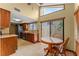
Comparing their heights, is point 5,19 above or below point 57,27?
above

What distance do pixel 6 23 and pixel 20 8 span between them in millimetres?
422

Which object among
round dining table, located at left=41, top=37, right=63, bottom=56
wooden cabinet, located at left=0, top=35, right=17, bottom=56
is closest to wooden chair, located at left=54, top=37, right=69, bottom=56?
round dining table, located at left=41, top=37, right=63, bottom=56

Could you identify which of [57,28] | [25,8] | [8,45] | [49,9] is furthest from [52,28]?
[8,45]

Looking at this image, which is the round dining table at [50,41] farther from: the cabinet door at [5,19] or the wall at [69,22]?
the cabinet door at [5,19]

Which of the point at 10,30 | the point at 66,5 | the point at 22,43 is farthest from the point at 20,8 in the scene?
the point at 66,5

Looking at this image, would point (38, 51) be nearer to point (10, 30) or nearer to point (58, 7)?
point (10, 30)

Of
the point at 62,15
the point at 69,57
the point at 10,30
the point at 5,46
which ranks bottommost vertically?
the point at 69,57

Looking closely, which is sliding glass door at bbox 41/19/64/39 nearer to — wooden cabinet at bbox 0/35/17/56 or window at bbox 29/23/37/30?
window at bbox 29/23/37/30

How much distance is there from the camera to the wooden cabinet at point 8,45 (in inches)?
93.8

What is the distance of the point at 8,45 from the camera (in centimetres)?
245

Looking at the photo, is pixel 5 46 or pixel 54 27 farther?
pixel 54 27

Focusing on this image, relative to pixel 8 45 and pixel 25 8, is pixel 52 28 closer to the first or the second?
pixel 25 8

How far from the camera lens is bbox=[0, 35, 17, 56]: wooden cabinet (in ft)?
7.81

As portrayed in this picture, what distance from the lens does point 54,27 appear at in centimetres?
256
